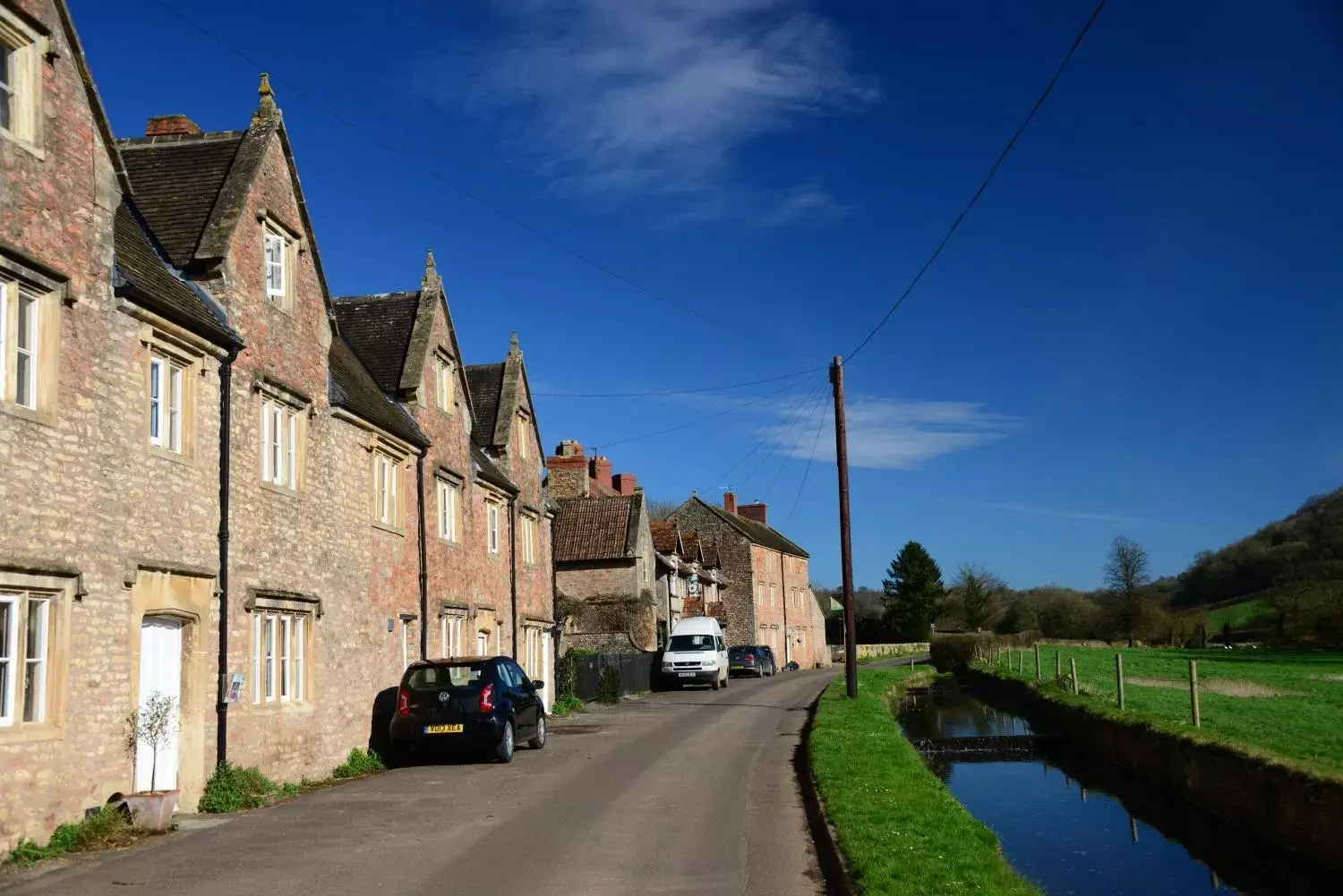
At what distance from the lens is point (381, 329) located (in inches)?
946

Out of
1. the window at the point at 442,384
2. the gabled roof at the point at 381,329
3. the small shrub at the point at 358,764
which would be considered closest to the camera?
the small shrub at the point at 358,764

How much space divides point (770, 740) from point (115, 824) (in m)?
13.4

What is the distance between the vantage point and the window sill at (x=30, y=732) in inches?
405

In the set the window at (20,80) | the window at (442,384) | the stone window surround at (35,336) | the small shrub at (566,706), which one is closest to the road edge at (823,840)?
the stone window surround at (35,336)

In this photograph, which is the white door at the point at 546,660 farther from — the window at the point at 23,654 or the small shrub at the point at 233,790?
the window at the point at 23,654

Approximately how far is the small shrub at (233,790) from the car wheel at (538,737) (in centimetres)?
681

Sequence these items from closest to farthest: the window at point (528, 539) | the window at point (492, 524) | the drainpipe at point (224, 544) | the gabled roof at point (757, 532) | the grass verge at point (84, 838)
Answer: the grass verge at point (84, 838) < the drainpipe at point (224, 544) < the window at point (492, 524) < the window at point (528, 539) < the gabled roof at point (757, 532)

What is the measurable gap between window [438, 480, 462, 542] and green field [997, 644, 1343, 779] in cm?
1413

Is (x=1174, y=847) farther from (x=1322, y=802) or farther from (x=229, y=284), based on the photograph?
(x=229, y=284)

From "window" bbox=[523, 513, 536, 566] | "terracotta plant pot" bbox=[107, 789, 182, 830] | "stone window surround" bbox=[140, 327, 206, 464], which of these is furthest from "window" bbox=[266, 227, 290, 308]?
→ "window" bbox=[523, 513, 536, 566]

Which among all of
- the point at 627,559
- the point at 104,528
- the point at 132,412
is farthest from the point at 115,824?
the point at 627,559

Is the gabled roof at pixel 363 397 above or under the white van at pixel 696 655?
above

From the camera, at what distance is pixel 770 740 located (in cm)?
2234

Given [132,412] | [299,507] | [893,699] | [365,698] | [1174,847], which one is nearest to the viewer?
[132,412]
